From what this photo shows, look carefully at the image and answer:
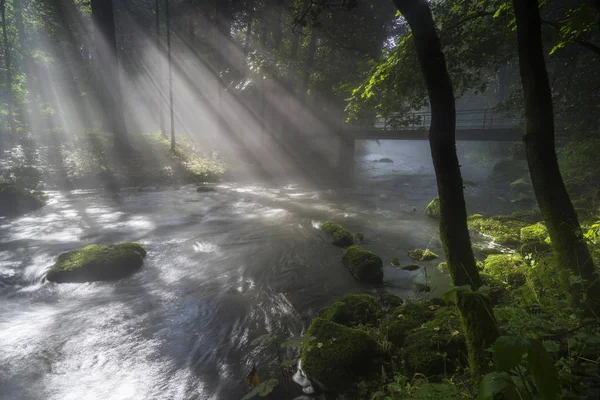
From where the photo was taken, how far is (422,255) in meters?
8.95

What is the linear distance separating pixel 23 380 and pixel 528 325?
627cm

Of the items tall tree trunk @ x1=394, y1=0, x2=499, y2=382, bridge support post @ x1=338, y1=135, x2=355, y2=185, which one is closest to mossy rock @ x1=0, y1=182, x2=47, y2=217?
tall tree trunk @ x1=394, y1=0, x2=499, y2=382

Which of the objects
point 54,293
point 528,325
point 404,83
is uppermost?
point 404,83

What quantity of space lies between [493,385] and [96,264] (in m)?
8.32

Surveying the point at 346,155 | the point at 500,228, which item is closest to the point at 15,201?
the point at 500,228

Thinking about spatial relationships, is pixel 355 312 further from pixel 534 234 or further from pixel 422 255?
pixel 534 234

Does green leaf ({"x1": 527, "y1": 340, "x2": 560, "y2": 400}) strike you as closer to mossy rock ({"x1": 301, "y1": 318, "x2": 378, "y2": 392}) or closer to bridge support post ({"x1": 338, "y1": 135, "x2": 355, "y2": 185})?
mossy rock ({"x1": 301, "y1": 318, "x2": 378, "y2": 392})

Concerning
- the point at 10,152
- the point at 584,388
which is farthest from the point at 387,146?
the point at 584,388

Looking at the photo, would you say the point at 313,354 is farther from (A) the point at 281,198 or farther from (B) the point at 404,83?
(A) the point at 281,198

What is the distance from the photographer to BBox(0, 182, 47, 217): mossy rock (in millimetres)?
13445

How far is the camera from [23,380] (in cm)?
444

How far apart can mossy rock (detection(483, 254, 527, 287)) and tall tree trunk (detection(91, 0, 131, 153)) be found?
23.5 metres

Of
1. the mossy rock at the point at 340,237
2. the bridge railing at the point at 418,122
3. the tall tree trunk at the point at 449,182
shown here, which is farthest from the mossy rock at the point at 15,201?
the tall tree trunk at the point at 449,182

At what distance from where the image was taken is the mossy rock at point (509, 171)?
87.1 feet
